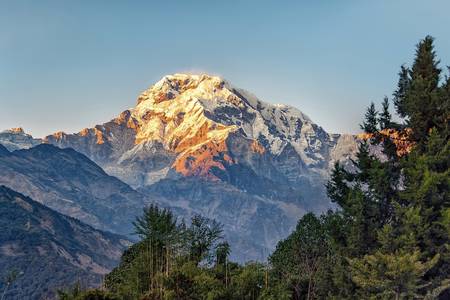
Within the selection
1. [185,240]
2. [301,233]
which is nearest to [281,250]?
[301,233]

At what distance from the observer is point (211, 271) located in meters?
113

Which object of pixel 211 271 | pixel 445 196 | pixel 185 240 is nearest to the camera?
pixel 445 196

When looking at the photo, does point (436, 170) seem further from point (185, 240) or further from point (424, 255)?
point (185, 240)

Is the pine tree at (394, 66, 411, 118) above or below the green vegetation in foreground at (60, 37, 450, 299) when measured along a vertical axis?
above

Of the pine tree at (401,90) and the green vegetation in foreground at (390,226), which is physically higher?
the pine tree at (401,90)

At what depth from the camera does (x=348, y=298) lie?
278ft

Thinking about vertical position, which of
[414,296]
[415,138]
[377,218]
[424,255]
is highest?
[415,138]

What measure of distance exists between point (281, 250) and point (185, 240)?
24.4 m

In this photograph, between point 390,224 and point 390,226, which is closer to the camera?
point 390,226

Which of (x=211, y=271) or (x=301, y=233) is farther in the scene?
(x=301, y=233)

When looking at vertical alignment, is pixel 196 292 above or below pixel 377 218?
below

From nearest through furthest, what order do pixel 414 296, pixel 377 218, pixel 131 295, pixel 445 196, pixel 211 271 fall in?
pixel 414 296 < pixel 445 196 < pixel 377 218 < pixel 131 295 < pixel 211 271

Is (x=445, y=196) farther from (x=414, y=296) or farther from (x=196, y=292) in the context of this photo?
(x=196, y=292)

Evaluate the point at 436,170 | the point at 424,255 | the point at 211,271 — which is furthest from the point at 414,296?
the point at 211,271
